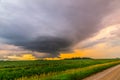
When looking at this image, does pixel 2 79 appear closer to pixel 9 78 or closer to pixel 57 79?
pixel 9 78

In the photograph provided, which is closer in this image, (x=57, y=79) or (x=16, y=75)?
(x=57, y=79)

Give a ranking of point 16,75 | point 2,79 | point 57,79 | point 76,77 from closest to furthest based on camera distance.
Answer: point 57,79
point 76,77
point 2,79
point 16,75

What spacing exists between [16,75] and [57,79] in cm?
1621

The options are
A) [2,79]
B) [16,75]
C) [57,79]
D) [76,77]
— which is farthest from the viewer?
[16,75]

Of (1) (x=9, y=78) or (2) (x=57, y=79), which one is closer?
(2) (x=57, y=79)

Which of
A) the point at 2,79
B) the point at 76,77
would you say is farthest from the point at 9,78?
the point at 76,77

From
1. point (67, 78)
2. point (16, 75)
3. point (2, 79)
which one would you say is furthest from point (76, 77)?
point (16, 75)

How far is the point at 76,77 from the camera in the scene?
25.5m

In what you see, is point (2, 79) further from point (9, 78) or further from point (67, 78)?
point (67, 78)

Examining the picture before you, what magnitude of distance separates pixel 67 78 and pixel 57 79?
3.96ft

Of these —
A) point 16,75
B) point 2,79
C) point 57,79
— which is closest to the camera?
point 57,79

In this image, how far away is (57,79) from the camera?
22.2 meters

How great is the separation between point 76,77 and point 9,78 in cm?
1265

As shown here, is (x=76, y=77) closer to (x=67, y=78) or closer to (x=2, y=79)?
(x=67, y=78)
